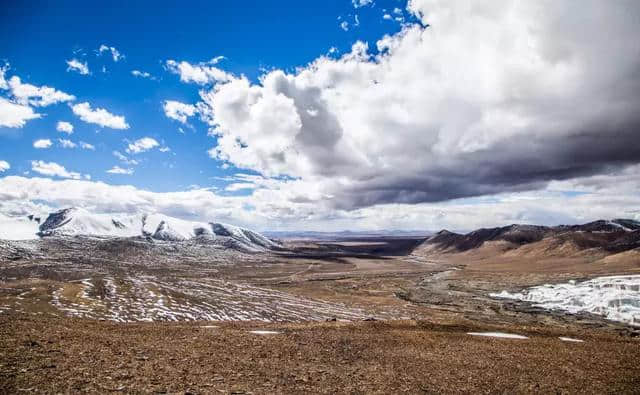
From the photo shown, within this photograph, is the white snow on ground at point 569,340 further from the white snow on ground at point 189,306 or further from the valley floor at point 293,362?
the white snow on ground at point 189,306

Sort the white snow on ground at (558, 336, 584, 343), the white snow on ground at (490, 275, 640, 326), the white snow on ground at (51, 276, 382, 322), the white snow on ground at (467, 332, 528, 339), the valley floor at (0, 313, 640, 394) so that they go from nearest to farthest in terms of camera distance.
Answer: the valley floor at (0, 313, 640, 394) < the white snow on ground at (558, 336, 584, 343) < the white snow on ground at (467, 332, 528, 339) < the white snow on ground at (51, 276, 382, 322) < the white snow on ground at (490, 275, 640, 326)

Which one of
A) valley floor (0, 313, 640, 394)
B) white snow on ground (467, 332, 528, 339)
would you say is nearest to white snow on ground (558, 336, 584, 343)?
valley floor (0, 313, 640, 394)

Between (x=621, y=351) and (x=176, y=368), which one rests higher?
(x=176, y=368)

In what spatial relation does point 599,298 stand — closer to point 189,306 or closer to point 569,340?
point 569,340

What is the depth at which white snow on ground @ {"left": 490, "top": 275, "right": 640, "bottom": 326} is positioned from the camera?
70.9 meters

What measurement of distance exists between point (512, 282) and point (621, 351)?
12671cm

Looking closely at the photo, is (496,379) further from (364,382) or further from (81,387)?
(81,387)

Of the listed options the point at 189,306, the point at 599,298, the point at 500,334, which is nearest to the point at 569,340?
the point at 500,334

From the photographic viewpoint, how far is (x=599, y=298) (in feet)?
262

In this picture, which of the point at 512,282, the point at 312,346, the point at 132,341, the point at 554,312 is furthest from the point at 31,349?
the point at 512,282

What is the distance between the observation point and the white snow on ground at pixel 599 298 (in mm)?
70875

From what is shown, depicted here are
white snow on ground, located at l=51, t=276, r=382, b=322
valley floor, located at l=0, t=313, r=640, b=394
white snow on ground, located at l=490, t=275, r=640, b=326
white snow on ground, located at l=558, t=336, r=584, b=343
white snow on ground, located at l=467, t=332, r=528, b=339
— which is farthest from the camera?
white snow on ground, located at l=490, t=275, r=640, b=326

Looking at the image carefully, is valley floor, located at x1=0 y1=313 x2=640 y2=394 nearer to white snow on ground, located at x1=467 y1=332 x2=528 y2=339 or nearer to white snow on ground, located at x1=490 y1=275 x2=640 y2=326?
white snow on ground, located at x1=467 y1=332 x2=528 y2=339

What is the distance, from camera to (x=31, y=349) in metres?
16.5
